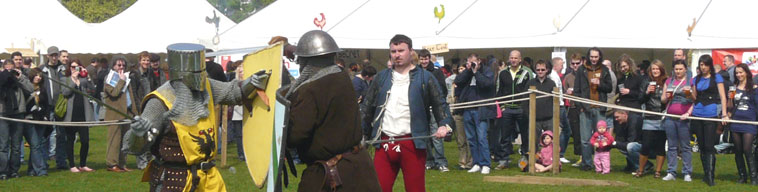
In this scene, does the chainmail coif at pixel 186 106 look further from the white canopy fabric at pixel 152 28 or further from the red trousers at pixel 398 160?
the white canopy fabric at pixel 152 28

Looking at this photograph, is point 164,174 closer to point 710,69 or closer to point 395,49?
point 395,49

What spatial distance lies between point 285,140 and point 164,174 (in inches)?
48.8

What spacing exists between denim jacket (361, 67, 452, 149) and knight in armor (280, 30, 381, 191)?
210 cm

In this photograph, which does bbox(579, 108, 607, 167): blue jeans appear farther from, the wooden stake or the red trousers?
the red trousers

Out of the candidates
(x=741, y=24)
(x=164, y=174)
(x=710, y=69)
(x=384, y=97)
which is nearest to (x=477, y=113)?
(x=710, y=69)

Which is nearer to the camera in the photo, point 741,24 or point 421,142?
point 421,142

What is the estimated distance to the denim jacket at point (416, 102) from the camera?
8.03m

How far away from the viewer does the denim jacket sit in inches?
316

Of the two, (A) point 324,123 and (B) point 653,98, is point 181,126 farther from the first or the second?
(B) point 653,98

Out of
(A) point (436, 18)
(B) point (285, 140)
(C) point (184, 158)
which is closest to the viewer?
(B) point (285, 140)

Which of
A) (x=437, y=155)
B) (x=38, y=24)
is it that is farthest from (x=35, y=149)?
(x=38, y=24)

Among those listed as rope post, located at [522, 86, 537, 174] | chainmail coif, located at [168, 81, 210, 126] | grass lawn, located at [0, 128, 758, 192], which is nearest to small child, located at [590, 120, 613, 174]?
grass lawn, located at [0, 128, 758, 192]

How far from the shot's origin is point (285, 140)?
5.46 meters

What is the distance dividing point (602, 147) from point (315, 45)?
24.4ft
